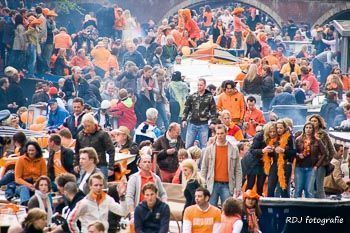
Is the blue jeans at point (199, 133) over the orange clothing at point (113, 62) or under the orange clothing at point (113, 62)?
under

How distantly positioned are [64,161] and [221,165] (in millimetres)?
1874

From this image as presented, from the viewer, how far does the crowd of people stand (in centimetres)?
2200

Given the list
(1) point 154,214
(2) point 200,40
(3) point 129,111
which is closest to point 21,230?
(1) point 154,214

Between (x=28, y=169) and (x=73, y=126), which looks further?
(x=73, y=126)

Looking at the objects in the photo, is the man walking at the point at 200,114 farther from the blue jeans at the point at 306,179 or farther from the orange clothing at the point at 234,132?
the blue jeans at the point at 306,179

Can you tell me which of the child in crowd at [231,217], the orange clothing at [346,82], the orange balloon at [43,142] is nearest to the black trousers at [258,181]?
the child in crowd at [231,217]

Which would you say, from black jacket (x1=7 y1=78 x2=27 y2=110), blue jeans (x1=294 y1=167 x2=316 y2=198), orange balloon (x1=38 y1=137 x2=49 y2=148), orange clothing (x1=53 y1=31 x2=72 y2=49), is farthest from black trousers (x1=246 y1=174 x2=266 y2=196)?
orange clothing (x1=53 y1=31 x2=72 y2=49)

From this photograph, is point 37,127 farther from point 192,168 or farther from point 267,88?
point 192,168

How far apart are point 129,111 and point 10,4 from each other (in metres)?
12.6

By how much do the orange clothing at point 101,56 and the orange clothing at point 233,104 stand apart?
10811mm

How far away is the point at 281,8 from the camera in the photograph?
207 ft

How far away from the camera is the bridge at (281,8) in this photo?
62156mm

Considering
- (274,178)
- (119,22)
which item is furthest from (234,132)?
(119,22)

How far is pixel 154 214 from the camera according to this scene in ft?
70.7
